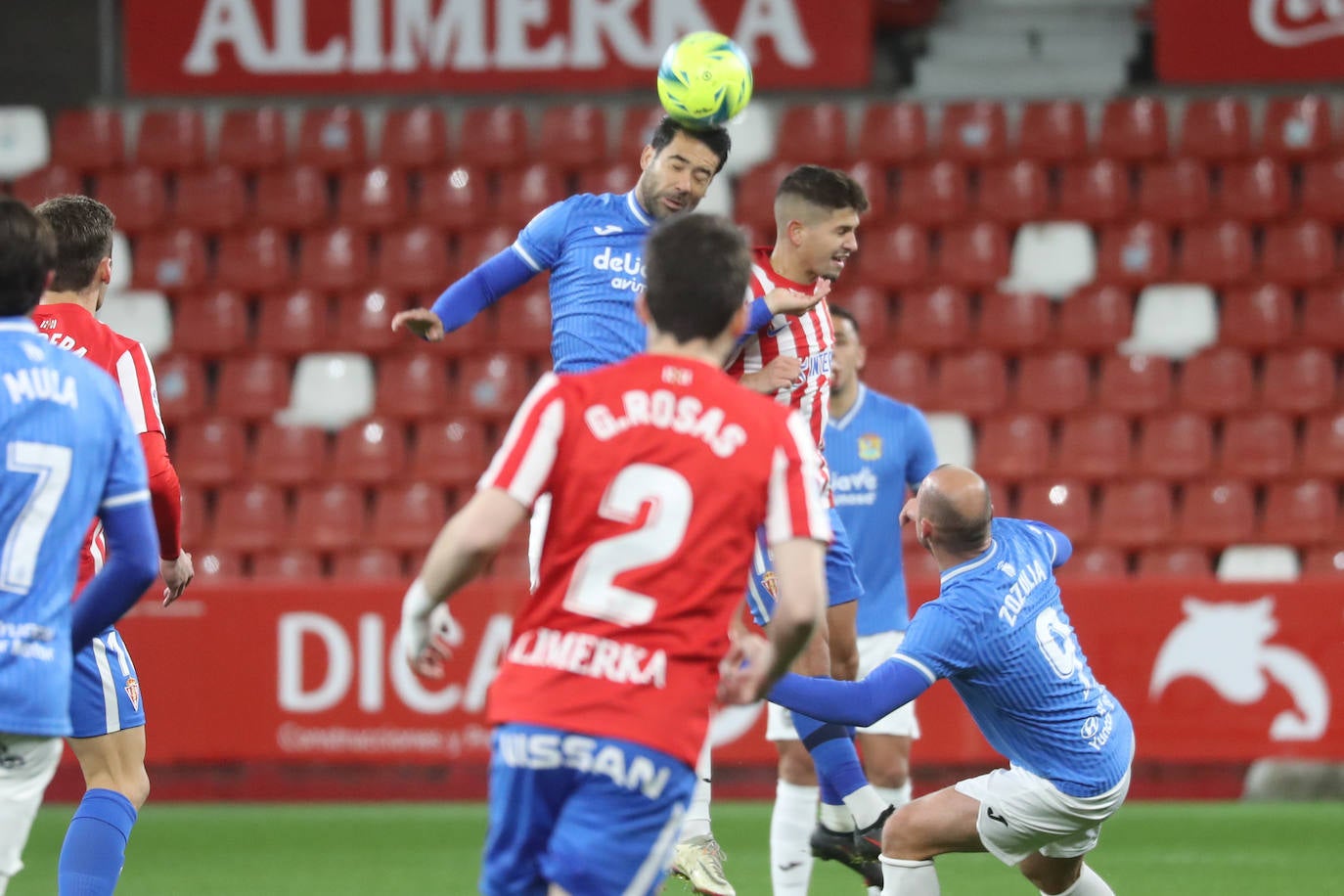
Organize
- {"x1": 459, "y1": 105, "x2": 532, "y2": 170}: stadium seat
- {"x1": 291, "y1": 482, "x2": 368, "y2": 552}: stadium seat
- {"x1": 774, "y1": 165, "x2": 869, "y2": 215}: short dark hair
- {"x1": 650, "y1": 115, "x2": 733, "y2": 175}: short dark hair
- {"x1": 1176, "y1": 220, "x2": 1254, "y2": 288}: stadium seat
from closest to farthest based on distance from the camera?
{"x1": 650, "y1": 115, "x2": 733, "y2": 175}: short dark hair, {"x1": 774, "y1": 165, "x2": 869, "y2": 215}: short dark hair, {"x1": 291, "y1": 482, "x2": 368, "y2": 552}: stadium seat, {"x1": 1176, "y1": 220, "x2": 1254, "y2": 288}: stadium seat, {"x1": 459, "y1": 105, "x2": 532, "y2": 170}: stadium seat

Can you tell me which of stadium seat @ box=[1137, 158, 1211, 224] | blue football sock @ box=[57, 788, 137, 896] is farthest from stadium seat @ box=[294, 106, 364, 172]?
blue football sock @ box=[57, 788, 137, 896]

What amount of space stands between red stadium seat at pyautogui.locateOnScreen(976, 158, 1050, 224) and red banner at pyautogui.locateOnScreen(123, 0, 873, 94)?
141cm

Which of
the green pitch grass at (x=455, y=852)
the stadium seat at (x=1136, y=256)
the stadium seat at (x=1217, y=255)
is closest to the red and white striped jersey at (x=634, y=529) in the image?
the green pitch grass at (x=455, y=852)

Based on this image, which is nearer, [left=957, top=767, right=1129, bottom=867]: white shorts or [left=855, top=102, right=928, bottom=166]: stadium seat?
[left=957, top=767, right=1129, bottom=867]: white shorts

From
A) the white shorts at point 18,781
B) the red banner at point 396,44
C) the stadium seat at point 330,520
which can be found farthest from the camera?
the red banner at point 396,44

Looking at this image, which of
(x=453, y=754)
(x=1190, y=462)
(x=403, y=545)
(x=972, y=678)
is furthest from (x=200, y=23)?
(x=972, y=678)

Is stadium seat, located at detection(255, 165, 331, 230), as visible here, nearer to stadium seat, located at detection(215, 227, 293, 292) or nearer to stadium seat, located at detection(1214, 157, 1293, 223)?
stadium seat, located at detection(215, 227, 293, 292)

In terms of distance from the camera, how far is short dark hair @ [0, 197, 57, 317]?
11.9ft

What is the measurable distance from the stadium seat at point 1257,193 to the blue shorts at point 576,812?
9164 mm

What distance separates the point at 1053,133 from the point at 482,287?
25.0 feet

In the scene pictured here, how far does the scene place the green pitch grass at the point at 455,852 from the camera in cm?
718

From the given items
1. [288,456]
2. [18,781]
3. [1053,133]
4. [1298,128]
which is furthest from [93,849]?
[1298,128]

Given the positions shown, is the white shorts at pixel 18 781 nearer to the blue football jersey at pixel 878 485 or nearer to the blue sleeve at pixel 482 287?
the blue sleeve at pixel 482 287

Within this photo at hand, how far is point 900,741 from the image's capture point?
6828 millimetres
